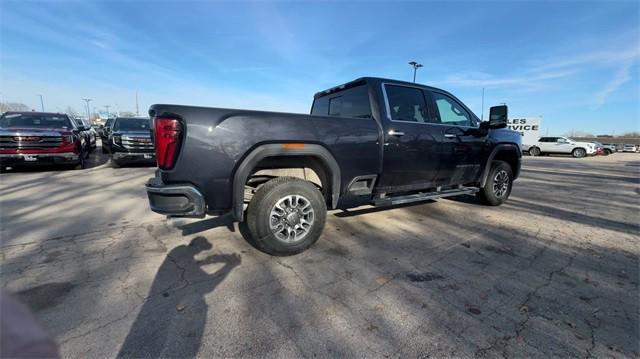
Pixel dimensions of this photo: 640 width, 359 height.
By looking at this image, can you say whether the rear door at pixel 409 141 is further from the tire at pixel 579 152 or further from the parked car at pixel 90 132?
the tire at pixel 579 152

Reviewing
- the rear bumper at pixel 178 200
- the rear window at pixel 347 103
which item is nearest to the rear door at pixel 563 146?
the rear window at pixel 347 103

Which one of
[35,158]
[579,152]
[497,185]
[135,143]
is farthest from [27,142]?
[579,152]

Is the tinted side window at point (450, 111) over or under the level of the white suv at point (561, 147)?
over

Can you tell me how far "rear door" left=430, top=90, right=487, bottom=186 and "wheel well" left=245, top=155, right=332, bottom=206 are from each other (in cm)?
193

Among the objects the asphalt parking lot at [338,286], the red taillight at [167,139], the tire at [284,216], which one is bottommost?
the asphalt parking lot at [338,286]

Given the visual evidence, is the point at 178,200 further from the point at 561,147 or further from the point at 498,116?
the point at 561,147

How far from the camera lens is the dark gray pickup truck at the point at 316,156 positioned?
2.73 meters

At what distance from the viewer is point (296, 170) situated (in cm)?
353

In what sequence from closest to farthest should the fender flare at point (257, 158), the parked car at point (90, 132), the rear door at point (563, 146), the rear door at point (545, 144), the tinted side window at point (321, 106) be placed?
the fender flare at point (257, 158) → the tinted side window at point (321, 106) → the parked car at point (90, 132) → the rear door at point (563, 146) → the rear door at point (545, 144)

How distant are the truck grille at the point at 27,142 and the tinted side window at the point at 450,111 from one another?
958cm

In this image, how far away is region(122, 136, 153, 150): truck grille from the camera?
9172 mm

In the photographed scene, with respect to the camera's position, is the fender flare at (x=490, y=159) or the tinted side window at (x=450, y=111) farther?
the fender flare at (x=490, y=159)

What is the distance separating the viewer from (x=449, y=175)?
469cm

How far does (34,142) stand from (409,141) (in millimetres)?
9452
